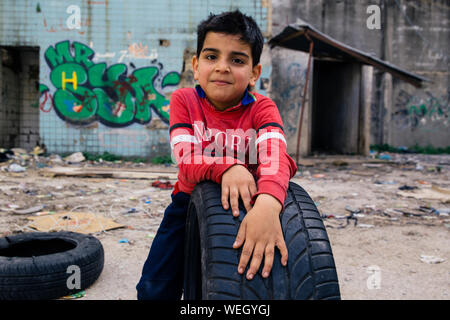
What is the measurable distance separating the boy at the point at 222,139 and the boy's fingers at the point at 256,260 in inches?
5.8

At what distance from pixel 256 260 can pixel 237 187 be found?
0.89ft

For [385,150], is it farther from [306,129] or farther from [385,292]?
[385,292]

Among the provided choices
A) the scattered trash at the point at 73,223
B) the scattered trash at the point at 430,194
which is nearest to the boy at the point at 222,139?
the scattered trash at the point at 73,223

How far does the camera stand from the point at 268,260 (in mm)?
1104

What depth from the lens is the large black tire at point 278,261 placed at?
3.55 feet

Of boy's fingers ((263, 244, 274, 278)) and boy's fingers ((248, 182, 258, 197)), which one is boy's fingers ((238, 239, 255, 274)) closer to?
boy's fingers ((263, 244, 274, 278))

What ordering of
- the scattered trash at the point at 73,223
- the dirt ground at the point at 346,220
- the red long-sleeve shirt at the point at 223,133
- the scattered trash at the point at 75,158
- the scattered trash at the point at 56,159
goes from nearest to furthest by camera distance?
the red long-sleeve shirt at the point at 223,133
the dirt ground at the point at 346,220
the scattered trash at the point at 73,223
the scattered trash at the point at 56,159
the scattered trash at the point at 75,158

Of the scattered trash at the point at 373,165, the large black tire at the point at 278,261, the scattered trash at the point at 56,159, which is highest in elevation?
the large black tire at the point at 278,261

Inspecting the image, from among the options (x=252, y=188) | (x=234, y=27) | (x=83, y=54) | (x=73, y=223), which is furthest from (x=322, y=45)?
(x=252, y=188)

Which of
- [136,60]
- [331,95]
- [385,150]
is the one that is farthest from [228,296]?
[385,150]

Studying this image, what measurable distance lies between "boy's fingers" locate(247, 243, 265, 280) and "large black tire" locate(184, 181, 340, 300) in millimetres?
17

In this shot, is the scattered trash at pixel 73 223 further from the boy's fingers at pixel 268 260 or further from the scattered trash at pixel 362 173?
the scattered trash at pixel 362 173

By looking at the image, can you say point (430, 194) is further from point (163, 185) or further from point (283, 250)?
point (283, 250)

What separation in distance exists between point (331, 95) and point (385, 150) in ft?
10.1
